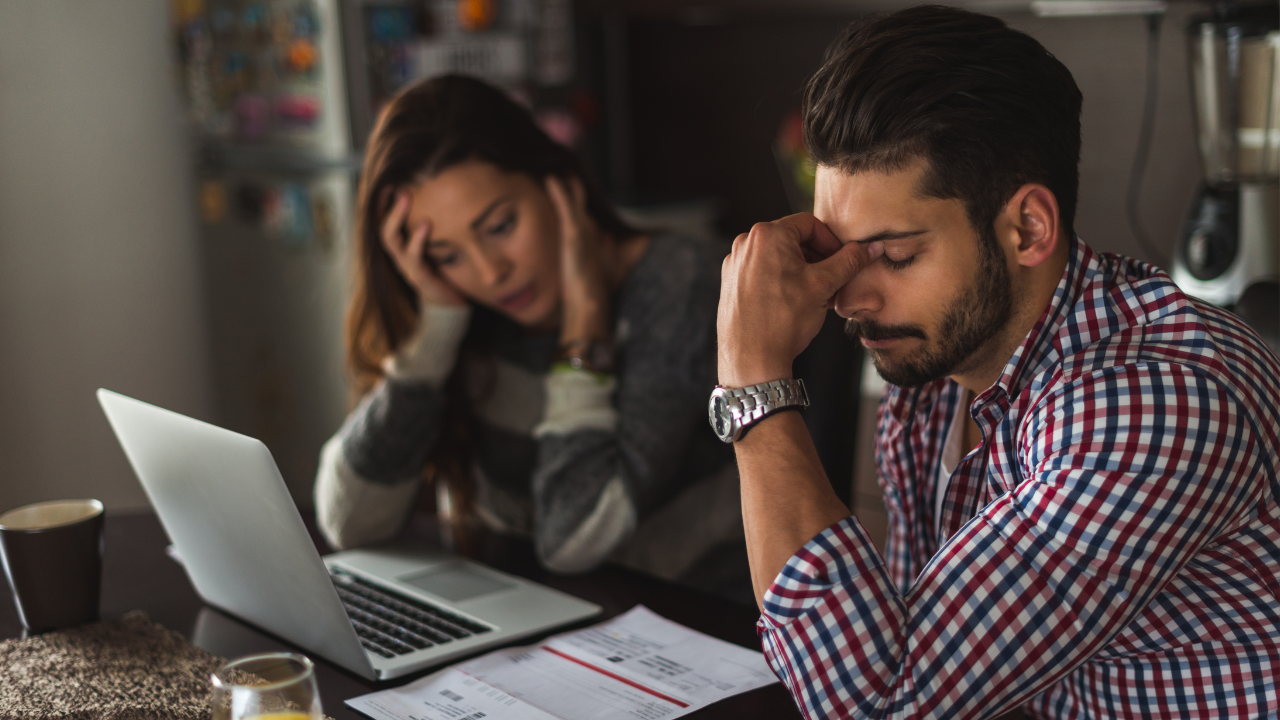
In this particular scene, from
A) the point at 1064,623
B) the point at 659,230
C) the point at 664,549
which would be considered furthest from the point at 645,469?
the point at 1064,623

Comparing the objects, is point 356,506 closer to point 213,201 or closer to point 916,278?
point 916,278

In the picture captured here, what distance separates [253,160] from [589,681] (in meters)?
2.33

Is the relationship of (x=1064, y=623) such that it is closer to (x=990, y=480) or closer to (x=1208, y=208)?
(x=990, y=480)

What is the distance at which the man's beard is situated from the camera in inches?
35.8

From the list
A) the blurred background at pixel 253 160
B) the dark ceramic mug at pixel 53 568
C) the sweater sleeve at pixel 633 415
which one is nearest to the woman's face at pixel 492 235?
the sweater sleeve at pixel 633 415

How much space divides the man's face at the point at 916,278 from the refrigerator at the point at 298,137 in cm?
197

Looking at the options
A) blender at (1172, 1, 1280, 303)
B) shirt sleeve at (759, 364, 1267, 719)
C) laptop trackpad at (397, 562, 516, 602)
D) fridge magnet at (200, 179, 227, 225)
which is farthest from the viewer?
fridge magnet at (200, 179, 227, 225)

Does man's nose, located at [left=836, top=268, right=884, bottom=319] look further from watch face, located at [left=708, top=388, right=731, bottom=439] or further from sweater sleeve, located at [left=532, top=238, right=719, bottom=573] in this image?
sweater sleeve, located at [left=532, top=238, right=719, bottom=573]

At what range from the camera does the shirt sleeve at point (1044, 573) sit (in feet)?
2.51

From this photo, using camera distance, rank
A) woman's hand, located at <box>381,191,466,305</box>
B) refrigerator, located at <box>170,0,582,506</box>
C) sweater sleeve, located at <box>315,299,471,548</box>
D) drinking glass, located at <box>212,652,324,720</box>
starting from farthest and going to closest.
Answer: refrigerator, located at <box>170,0,582,506</box>, woman's hand, located at <box>381,191,466,305</box>, sweater sleeve, located at <box>315,299,471,548</box>, drinking glass, located at <box>212,652,324,720</box>

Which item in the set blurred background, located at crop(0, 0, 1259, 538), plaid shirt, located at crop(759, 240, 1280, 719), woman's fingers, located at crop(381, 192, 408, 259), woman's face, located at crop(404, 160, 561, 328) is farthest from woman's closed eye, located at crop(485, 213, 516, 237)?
blurred background, located at crop(0, 0, 1259, 538)

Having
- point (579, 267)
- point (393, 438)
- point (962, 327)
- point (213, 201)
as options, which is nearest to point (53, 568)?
point (393, 438)

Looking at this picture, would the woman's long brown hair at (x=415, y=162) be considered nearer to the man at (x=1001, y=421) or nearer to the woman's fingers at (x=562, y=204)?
the woman's fingers at (x=562, y=204)

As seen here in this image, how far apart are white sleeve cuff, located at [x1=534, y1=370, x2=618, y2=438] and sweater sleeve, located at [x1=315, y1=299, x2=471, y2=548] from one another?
0.21 meters
